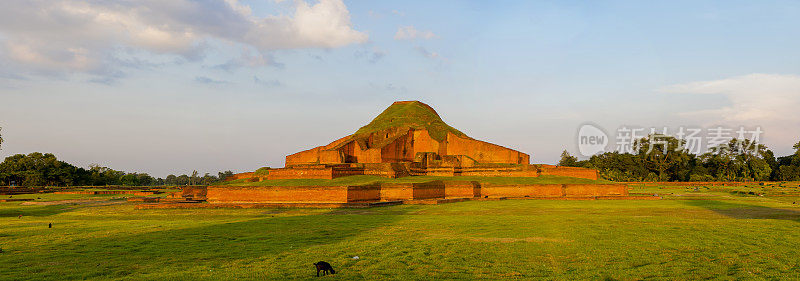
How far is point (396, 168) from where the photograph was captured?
28.2 meters

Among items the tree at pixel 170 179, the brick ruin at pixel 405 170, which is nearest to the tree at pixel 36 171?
the brick ruin at pixel 405 170

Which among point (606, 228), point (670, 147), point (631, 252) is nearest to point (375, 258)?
point (631, 252)

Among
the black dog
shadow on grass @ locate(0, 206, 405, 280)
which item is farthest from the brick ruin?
the black dog

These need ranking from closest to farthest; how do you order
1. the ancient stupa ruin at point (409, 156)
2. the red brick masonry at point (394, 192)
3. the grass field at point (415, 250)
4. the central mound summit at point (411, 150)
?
the grass field at point (415, 250)
the red brick masonry at point (394, 192)
the ancient stupa ruin at point (409, 156)
the central mound summit at point (411, 150)

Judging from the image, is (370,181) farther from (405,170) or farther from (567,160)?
(567,160)

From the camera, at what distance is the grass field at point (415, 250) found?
695 cm

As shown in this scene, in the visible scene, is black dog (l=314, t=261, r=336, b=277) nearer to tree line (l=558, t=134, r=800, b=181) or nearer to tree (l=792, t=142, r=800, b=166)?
tree line (l=558, t=134, r=800, b=181)

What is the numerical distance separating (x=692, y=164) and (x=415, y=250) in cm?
7288

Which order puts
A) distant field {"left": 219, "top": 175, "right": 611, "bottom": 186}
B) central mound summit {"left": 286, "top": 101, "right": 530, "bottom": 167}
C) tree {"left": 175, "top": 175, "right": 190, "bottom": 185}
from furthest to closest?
tree {"left": 175, "top": 175, "right": 190, "bottom": 185} < central mound summit {"left": 286, "top": 101, "right": 530, "bottom": 167} < distant field {"left": 219, "top": 175, "right": 611, "bottom": 186}

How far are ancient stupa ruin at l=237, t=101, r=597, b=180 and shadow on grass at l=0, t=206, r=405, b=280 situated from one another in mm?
13855

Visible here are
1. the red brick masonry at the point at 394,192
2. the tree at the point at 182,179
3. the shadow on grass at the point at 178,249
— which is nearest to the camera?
the shadow on grass at the point at 178,249

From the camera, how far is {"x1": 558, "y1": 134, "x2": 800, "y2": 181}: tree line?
205ft

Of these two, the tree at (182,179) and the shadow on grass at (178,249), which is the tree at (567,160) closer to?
the shadow on grass at (178,249)

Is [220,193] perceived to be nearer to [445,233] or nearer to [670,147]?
[445,233]
